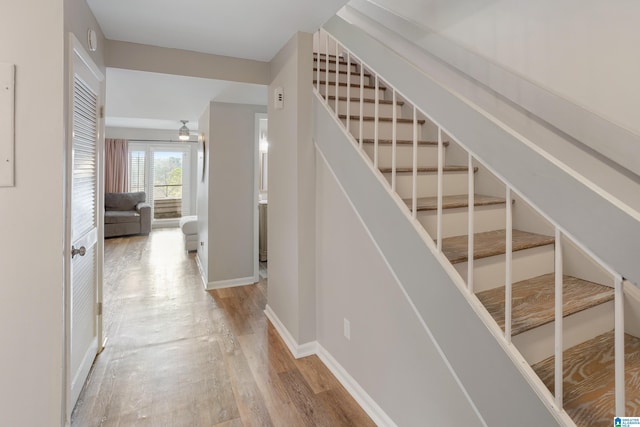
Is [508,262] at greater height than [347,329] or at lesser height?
greater

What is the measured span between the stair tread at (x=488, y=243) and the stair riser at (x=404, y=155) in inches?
25.3

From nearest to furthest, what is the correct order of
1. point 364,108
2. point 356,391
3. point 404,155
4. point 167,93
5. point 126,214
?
1. point 356,391
2. point 404,155
3. point 364,108
4. point 167,93
5. point 126,214

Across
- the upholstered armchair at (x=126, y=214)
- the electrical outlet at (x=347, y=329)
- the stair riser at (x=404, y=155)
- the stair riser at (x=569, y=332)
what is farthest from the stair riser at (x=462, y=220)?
the upholstered armchair at (x=126, y=214)

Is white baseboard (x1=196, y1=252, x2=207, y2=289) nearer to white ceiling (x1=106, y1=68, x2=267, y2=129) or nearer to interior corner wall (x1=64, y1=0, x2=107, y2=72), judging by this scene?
white ceiling (x1=106, y1=68, x2=267, y2=129)

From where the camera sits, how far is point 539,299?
1495 mm

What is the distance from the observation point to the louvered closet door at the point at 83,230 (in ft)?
6.30

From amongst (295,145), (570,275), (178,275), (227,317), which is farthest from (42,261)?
(178,275)

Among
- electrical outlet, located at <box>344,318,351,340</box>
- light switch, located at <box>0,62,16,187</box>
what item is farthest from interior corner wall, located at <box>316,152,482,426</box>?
light switch, located at <box>0,62,16,187</box>

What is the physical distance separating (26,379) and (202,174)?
10.7 ft

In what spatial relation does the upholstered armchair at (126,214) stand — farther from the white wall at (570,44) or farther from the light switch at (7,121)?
the white wall at (570,44)

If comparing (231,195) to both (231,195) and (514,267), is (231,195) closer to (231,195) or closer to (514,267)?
(231,195)

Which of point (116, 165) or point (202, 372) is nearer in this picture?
point (202, 372)

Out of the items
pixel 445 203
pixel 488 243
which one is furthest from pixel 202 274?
pixel 488 243

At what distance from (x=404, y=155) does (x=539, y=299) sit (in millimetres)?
1188
